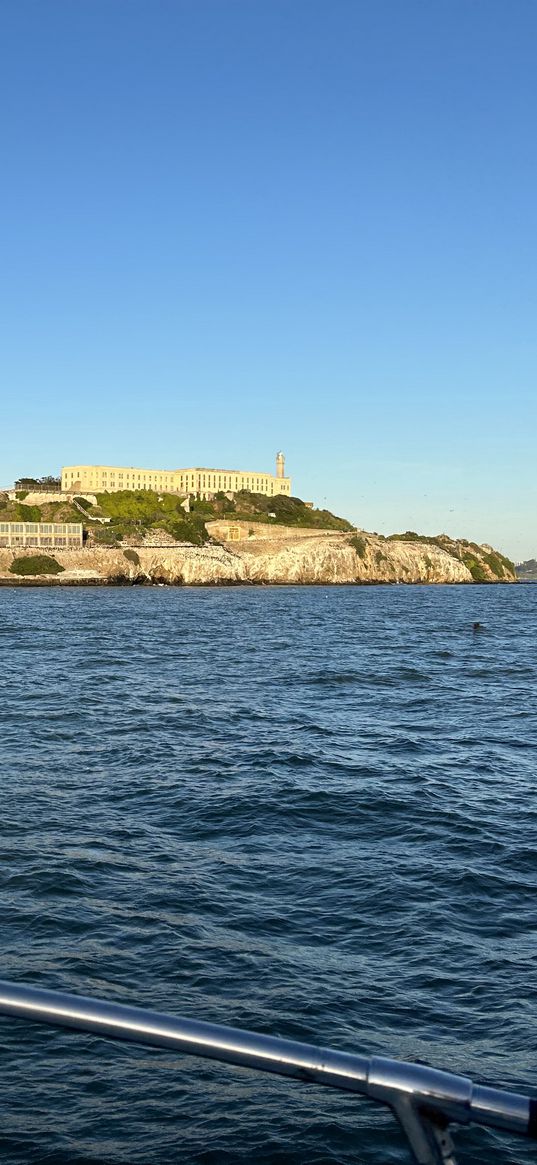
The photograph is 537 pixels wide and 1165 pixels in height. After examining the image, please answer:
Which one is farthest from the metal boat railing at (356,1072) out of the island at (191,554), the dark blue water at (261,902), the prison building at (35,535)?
the prison building at (35,535)

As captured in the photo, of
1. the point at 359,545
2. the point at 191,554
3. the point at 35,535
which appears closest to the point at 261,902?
the point at 191,554

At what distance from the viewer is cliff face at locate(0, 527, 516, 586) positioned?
504 feet

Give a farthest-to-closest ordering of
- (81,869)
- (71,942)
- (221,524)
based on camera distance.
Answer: (221,524)
(81,869)
(71,942)

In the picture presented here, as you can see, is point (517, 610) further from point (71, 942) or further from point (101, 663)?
point (71, 942)

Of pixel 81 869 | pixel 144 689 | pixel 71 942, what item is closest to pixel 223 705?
pixel 144 689

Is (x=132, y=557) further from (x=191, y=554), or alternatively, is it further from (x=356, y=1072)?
(x=356, y=1072)

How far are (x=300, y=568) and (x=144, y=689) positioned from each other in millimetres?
143186

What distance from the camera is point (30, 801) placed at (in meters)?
18.7

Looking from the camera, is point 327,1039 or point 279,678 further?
point 279,678

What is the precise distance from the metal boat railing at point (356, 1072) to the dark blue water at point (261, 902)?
17.4 feet

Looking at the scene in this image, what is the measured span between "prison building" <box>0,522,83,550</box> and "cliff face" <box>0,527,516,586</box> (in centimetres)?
740

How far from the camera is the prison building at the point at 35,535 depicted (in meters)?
158

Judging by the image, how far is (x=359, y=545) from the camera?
189125 millimetres

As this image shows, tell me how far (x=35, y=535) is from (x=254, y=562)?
39014mm
